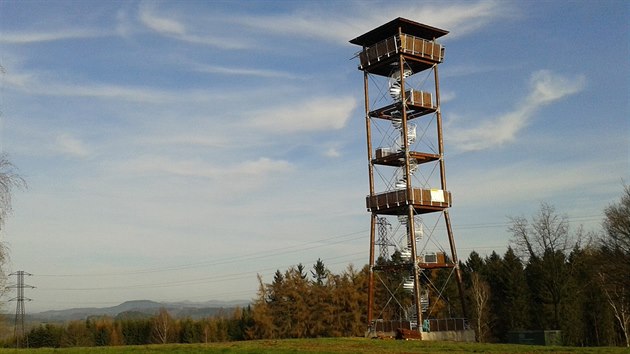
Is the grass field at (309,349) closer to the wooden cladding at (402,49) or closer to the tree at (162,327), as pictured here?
the wooden cladding at (402,49)

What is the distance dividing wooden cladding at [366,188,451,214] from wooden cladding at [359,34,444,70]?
12.8m

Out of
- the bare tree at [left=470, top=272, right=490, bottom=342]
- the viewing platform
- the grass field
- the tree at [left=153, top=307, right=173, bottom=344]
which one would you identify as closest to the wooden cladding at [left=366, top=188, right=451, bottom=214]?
the viewing platform

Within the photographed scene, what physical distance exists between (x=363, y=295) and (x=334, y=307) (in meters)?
4.82

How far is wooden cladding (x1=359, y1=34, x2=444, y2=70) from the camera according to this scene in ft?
194

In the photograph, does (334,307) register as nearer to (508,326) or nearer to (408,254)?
(508,326)

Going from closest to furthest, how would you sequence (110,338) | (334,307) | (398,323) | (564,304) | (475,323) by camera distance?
(398,323) < (564,304) < (475,323) < (334,307) < (110,338)

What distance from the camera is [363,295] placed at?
97250 millimetres

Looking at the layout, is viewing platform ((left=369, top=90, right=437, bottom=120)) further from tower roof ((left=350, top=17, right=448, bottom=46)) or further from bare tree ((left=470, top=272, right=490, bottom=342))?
bare tree ((left=470, top=272, right=490, bottom=342))

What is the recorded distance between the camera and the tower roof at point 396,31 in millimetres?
59312

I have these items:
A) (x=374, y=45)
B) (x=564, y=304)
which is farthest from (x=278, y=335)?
(x=374, y=45)

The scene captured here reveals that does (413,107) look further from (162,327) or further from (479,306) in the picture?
(162,327)

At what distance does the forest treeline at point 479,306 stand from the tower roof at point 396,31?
2266cm

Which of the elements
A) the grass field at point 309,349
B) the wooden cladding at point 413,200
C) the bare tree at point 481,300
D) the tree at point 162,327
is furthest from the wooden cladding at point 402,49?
the tree at point 162,327

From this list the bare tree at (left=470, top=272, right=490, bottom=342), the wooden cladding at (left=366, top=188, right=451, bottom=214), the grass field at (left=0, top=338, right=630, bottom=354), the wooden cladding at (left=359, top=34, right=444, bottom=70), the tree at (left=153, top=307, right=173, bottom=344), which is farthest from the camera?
the tree at (left=153, top=307, right=173, bottom=344)
